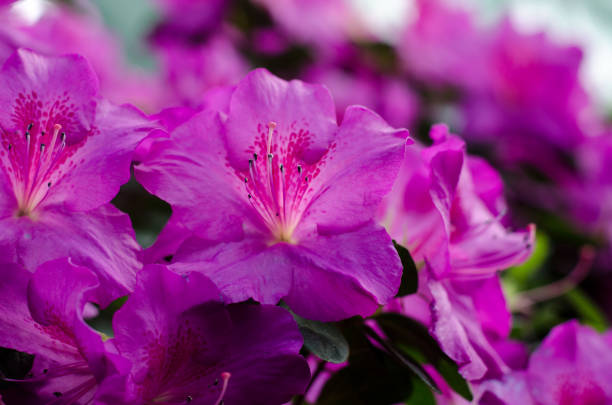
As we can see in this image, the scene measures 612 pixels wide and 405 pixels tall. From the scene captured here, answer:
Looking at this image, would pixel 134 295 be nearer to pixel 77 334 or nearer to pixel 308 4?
pixel 77 334

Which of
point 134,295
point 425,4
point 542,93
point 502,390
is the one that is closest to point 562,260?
point 542,93

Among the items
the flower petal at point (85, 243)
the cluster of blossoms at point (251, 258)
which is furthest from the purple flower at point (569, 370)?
the flower petal at point (85, 243)

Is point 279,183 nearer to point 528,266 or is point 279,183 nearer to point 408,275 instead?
point 408,275

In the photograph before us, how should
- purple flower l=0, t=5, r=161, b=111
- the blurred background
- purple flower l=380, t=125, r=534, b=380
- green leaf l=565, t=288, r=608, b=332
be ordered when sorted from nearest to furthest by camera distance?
purple flower l=380, t=125, r=534, b=380, green leaf l=565, t=288, r=608, b=332, the blurred background, purple flower l=0, t=5, r=161, b=111

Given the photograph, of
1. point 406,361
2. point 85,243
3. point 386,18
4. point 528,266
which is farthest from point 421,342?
point 386,18

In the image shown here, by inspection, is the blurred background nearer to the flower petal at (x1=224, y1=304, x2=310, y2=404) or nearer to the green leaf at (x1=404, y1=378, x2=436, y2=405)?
the green leaf at (x1=404, y1=378, x2=436, y2=405)

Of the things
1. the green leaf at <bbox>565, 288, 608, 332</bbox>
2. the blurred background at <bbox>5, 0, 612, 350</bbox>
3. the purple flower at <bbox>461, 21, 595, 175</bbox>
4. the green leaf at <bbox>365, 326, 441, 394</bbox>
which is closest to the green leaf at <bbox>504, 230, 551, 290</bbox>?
the blurred background at <bbox>5, 0, 612, 350</bbox>
